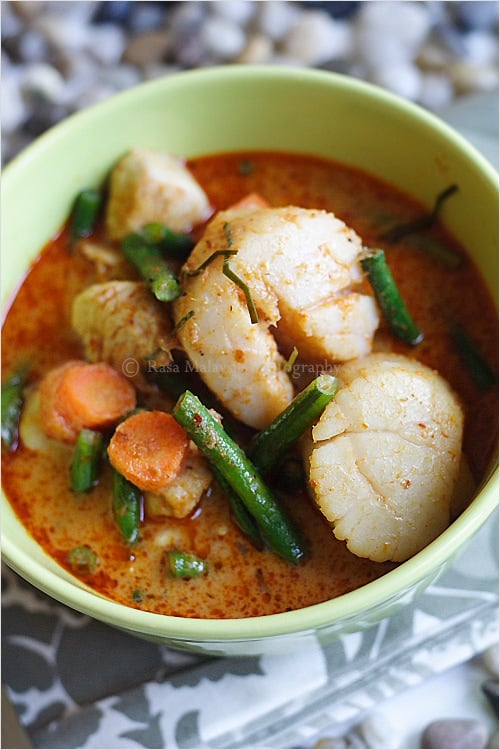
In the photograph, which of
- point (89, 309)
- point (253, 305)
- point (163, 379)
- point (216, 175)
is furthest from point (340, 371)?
point (216, 175)

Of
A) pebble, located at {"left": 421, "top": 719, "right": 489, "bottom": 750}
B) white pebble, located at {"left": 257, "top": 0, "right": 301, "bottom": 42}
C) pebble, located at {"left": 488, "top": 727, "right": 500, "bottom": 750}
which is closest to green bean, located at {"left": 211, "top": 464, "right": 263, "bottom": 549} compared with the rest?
pebble, located at {"left": 421, "top": 719, "right": 489, "bottom": 750}

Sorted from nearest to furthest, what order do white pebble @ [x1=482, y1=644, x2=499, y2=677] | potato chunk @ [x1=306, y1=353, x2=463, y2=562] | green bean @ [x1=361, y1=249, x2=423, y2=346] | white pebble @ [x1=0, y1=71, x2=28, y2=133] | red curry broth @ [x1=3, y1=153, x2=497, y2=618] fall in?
1. potato chunk @ [x1=306, y1=353, x2=463, y2=562]
2. red curry broth @ [x1=3, y1=153, x2=497, y2=618]
3. green bean @ [x1=361, y1=249, x2=423, y2=346]
4. white pebble @ [x1=482, y1=644, x2=499, y2=677]
5. white pebble @ [x1=0, y1=71, x2=28, y2=133]

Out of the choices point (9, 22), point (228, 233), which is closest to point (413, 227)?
point (228, 233)

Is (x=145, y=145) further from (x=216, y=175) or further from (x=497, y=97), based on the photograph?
(x=497, y=97)

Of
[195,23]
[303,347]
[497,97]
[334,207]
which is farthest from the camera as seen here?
Result: [195,23]

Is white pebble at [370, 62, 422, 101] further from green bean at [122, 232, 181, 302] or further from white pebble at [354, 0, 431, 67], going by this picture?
green bean at [122, 232, 181, 302]

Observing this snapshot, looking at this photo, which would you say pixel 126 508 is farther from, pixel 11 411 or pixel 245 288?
pixel 245 288

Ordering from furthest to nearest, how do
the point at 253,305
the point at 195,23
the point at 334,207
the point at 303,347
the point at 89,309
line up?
the point at 195,23
the point at 334,207
the point at 89,309
the point at 303,347
the point at 253,305
